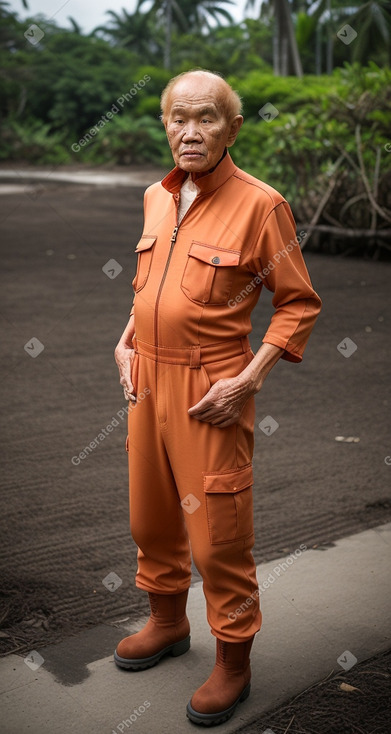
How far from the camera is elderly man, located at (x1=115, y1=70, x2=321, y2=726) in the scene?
2.53 m

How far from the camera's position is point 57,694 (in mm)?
2852

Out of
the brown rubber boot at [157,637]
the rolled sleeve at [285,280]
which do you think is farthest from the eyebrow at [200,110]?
the brown rubber boot at [157,637]

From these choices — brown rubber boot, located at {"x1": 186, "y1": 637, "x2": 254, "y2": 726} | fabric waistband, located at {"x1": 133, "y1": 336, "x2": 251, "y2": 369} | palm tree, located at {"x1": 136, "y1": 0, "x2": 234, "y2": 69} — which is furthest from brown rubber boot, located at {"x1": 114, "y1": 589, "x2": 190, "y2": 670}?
palm tree, located at {"x1": 136, "y1": 0, "x2": 234, "y2": 69}

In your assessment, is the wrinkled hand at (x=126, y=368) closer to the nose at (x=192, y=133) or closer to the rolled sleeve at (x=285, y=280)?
the rolled sleeve at (x=285, y=280)

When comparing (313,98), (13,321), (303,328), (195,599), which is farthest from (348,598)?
(313,98)

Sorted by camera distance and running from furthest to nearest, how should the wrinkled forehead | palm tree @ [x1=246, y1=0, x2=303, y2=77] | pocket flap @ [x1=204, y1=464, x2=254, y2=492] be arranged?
palm tree @ [x1=246, y1=0, x2=303, y2=77], pocket flap @ [x1=204, y1=464, x2=254, y2=492], the wrinkled forehead

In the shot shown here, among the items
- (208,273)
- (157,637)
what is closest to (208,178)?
(208,273)

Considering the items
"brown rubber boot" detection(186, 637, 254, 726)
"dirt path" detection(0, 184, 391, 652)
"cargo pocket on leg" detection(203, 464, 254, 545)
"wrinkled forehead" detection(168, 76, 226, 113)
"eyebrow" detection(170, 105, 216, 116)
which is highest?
"wrinkled forehead" detection(168, 76, 226, 113)

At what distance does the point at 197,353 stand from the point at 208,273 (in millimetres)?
250

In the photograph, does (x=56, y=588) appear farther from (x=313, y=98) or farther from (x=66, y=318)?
(x=313, y=98)

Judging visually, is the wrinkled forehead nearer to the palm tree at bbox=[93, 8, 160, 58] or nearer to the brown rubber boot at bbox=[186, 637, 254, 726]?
the brown rubber boot at bbox=[186, 637, 254, 726]

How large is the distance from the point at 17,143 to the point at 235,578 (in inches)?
1368

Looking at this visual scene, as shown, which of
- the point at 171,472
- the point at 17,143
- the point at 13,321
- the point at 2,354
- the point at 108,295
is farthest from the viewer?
the point at 17,143

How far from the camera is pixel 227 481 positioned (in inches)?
103
